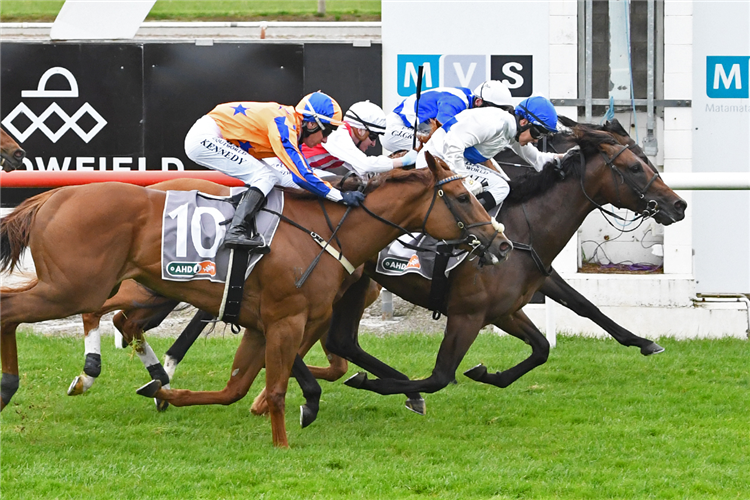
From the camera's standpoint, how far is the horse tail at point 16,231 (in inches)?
187

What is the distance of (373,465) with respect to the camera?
4.53 metres

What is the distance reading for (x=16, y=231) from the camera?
4.77 meters

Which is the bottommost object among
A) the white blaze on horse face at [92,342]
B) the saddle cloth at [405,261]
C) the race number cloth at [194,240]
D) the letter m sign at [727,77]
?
the white blaze on horse face at [92,342]

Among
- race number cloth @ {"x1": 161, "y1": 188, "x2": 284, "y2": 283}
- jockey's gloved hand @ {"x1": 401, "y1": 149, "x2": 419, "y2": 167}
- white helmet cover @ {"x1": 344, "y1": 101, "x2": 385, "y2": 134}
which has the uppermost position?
white helmet cover @ {"x1": 344, "y1": 101, "x2": 385, "y2": 134}

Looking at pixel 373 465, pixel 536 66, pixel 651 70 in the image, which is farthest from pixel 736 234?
pixel 373 465

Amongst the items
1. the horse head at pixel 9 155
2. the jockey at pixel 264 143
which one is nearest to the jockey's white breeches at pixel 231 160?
the jockey at pixel 264 143

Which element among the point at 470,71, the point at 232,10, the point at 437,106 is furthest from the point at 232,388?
the point at 232,10

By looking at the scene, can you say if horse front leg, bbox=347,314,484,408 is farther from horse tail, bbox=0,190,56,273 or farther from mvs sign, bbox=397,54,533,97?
mvs sign, bbox=397,54,533,97

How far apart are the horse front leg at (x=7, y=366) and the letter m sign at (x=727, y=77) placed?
6.37m

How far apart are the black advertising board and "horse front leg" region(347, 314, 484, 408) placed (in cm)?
374

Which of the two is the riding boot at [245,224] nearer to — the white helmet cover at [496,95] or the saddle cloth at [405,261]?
the saddle cloth at [405,261]

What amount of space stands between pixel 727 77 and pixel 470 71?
2245 mm

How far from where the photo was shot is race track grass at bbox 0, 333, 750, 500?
420 centimetres

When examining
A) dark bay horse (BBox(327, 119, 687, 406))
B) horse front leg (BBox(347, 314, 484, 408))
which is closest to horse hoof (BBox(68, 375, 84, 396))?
dark bay horse (BBox(327, 119, 687, 406))
